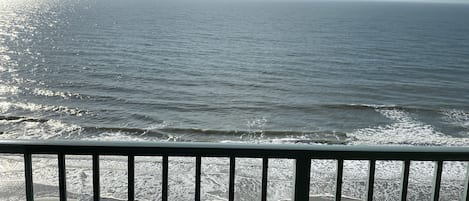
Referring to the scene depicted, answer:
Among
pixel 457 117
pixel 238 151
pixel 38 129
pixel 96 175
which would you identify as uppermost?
pixel 238 151

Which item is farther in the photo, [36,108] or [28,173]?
[36,108]

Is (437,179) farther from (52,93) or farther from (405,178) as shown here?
(52,93)

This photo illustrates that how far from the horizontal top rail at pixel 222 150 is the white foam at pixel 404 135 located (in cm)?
1296

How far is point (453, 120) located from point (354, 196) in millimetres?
11375

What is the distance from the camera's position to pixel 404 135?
15.8 metres

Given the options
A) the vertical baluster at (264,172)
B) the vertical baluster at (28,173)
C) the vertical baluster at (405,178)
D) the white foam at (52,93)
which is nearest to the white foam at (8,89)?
the white foam at (52,93)

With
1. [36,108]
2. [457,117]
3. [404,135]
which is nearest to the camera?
[404,135]

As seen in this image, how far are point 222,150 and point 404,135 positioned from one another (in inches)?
569

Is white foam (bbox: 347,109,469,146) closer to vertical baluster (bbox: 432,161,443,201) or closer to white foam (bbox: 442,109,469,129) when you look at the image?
white foam (bbox: 442,109,469,129)

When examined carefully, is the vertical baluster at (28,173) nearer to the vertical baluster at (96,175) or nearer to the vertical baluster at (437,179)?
the vertical baluster at (96,175)

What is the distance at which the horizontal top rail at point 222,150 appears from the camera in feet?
7.98

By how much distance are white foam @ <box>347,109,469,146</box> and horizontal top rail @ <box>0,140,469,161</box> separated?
1296 centimetres

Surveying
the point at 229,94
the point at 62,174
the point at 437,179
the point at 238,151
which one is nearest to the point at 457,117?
the point at 229,94

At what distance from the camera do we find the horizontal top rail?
95.7 inches
